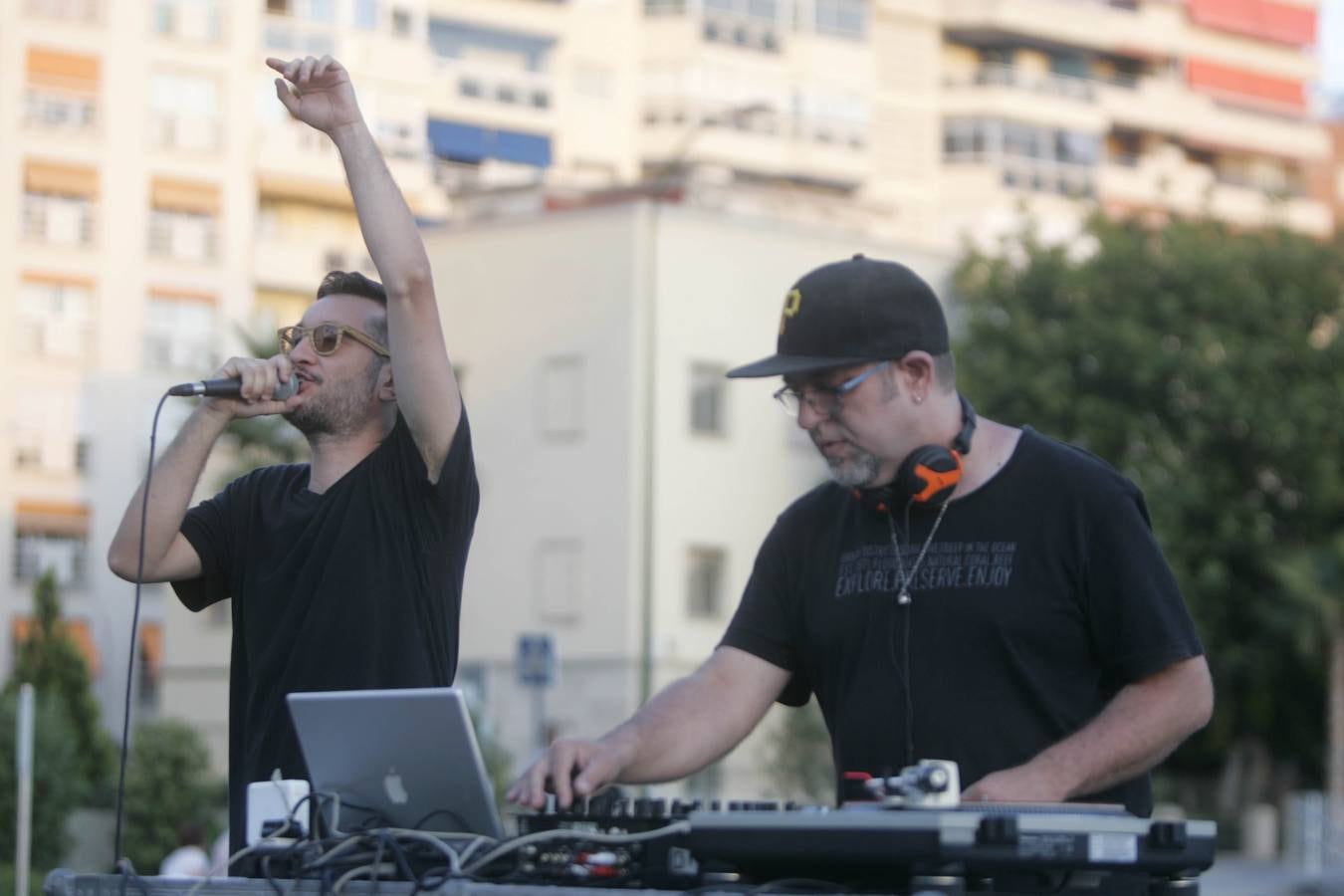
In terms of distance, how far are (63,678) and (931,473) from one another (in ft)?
108

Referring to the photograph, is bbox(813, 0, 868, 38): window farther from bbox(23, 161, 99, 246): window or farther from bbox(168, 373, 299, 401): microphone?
bbox(168, 373, 299, 401): microphone

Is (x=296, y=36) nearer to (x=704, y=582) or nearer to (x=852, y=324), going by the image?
(x=704, y=582)

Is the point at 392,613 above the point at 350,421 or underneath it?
underneath

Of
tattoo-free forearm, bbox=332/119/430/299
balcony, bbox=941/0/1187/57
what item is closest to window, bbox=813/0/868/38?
balcony, bbox=941/0/1187/57

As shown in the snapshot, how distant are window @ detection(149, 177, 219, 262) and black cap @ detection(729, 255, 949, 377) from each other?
47.9 metres

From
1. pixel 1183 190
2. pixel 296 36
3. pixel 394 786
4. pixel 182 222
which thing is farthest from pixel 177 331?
pixel 394 786

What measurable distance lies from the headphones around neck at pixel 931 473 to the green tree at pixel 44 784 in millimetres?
23794

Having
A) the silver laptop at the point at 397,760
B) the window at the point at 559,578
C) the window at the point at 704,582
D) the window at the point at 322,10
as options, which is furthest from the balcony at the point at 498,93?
the silver laptop at the point at 397,760

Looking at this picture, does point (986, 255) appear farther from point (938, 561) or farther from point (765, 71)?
point (938, 561)

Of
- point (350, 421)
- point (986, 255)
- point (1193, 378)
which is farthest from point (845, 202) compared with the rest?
point (350, 421)

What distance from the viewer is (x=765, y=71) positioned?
6334 centimetres

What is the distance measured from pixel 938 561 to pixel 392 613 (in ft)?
3.61

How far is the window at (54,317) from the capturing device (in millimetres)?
49844

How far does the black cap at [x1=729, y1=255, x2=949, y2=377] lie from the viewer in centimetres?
461
